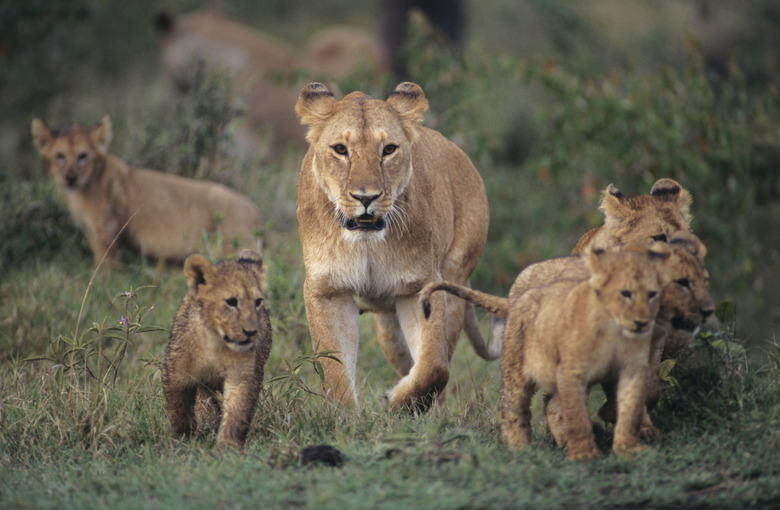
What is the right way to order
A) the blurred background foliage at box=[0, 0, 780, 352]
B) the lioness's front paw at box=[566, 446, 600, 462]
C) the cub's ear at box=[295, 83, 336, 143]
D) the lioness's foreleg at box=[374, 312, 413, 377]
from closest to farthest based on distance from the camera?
the lioness's front paw at box=[566, 446, 600, 462]
the cub's ear at box=[295, 83, 336, 143]
the lioness's foreleg at box=[374, 312, 413, 377]
the blurred background foliage at box=[0, 0, 780, 352]

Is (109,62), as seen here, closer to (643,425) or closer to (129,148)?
(129,148)

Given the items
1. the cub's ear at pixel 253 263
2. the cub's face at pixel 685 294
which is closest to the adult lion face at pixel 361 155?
the cub's ear at pixel 253 263

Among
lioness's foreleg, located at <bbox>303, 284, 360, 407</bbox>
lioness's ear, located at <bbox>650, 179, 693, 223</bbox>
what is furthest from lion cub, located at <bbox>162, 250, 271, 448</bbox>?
lioness's ear, located at <bbox>650, 179, 693, 223</bbox>

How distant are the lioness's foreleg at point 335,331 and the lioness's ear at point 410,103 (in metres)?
1.08

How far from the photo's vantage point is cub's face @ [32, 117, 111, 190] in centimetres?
783

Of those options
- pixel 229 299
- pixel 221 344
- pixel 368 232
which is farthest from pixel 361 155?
pixel 221 344

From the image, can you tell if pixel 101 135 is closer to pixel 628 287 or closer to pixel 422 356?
pixel 422 356

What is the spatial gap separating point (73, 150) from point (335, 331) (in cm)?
387

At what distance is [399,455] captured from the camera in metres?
3.75

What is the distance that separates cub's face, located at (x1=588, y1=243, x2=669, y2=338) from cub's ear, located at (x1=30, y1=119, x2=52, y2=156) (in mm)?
5708

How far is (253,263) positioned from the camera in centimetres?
435

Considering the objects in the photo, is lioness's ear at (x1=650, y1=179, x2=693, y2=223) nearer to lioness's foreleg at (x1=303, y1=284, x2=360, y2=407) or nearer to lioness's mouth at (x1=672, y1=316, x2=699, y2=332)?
lioness's mouth at (x1=672, y1=316, x2=699, y2=332)

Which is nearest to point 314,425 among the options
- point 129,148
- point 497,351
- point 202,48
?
point 497,351

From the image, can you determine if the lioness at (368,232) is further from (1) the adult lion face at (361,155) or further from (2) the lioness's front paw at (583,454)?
(2) the lioness's front paw at (583,454)
